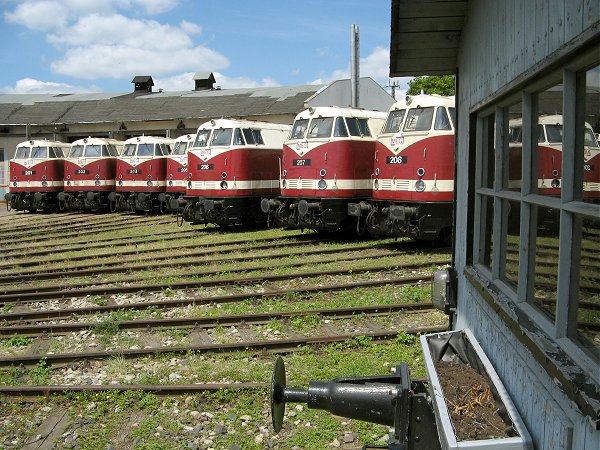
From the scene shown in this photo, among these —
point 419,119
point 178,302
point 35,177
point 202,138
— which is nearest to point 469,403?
point 178,302

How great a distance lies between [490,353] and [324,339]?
10.9 feet

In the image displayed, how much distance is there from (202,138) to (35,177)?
12663 mm

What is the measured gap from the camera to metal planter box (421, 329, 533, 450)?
104 inches

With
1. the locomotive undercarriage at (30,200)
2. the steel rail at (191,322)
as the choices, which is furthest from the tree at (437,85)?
the steel rail at (191,322)

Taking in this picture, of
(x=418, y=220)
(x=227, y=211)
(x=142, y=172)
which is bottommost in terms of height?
(x=227, y=211)

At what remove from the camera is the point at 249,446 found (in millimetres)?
4828

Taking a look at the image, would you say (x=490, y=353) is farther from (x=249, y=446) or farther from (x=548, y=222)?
(x=249, y=446)

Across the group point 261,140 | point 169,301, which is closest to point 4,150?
point 261,140

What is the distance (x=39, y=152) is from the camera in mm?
27781

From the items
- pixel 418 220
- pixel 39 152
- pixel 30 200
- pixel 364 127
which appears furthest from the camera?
pixel 39 152

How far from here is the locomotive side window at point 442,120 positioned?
12129 mm

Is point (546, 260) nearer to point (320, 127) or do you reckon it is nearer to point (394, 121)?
point (394, 121)

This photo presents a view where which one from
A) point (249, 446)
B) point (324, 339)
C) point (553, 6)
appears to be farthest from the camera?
point (324, 339)

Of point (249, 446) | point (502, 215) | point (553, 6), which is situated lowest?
point (249, 446)
